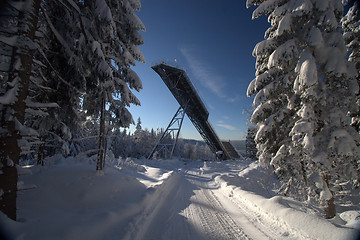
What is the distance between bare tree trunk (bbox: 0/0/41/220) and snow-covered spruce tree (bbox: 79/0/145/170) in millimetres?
2033

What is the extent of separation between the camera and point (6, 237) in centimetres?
239

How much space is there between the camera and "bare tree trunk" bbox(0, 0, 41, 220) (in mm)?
2697

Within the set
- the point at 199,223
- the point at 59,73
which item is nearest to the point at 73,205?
the point at 199,223

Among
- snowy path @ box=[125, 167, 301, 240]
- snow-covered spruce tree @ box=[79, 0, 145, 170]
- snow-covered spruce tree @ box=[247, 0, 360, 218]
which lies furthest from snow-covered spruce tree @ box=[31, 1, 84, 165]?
snow-covered spruce tree @ box=[247, 0, 360, 218]

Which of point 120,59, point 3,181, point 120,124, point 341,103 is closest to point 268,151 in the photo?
point 341,103

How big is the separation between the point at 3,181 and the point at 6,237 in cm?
91

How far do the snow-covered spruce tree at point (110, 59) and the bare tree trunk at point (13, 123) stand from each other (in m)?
2.03

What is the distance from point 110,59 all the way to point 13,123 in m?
4.58

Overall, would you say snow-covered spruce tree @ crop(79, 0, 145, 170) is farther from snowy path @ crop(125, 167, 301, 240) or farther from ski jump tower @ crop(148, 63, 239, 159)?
ski jump tower @ crop(148, 63, 239, 159)

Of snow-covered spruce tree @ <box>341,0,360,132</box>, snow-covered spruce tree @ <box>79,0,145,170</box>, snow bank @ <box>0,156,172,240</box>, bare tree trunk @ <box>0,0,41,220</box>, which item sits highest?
snow-covered spruce tree @ <box>341,0,360,132</box>

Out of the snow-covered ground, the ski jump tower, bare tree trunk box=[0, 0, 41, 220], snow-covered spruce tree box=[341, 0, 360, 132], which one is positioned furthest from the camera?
the ski jump tower

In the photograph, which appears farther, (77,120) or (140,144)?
(140,144)

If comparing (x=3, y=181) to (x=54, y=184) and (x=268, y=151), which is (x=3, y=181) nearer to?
(x=54, y=184)

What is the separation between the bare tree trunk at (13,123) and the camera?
2697 mm
